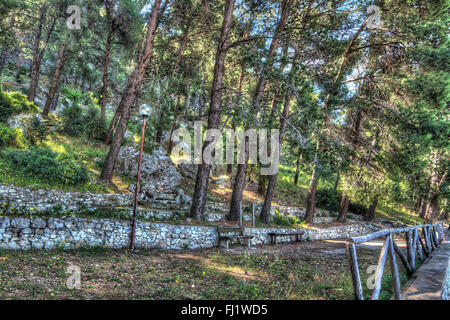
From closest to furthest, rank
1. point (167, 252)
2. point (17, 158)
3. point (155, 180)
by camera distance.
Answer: point (167, 252) < point (17, 158) < point (155, 180)

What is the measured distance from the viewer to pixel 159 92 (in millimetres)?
9984

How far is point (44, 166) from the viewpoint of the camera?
8.95 metres

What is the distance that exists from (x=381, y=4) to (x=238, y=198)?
35.0 feet

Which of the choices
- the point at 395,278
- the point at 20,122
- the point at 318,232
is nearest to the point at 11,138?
the point at 20,122

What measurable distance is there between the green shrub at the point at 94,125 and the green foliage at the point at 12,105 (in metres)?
2.73

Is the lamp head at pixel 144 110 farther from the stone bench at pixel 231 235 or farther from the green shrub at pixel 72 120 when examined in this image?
the green shrub at pixel 72 120

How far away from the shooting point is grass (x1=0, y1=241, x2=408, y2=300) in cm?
461

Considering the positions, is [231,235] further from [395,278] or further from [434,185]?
[434,185]

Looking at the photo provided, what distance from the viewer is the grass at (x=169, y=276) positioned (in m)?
4.61

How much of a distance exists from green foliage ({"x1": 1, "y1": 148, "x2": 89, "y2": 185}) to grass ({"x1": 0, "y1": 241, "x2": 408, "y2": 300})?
3.27 meters

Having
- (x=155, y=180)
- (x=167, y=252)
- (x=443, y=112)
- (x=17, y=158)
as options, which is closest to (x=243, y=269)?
(x=167, y=252)

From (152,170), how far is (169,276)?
7.01m

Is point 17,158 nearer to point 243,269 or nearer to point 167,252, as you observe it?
point 167,252

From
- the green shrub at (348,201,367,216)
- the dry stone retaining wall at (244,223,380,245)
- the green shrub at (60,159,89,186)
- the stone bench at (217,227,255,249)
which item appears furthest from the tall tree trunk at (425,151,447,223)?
the green shrub at (60,159,89,186)
